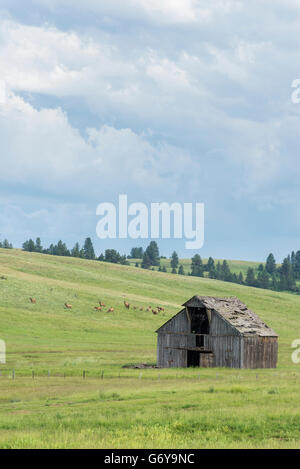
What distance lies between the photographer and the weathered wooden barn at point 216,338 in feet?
200

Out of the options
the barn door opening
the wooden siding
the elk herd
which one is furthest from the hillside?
the barn door opening

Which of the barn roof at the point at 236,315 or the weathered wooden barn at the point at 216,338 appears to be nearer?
the weathered wooden barn at the point at 216,338

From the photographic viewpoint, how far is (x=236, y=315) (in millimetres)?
63750

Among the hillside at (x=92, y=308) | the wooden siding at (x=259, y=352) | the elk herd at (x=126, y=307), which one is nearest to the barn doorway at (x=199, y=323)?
the wooden siding at (x=259, y=352)

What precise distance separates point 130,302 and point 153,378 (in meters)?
66.4

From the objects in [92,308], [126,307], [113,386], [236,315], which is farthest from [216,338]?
[126,307]

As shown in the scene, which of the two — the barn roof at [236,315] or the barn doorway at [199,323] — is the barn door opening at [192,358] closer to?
the barn doorway at [199,323]

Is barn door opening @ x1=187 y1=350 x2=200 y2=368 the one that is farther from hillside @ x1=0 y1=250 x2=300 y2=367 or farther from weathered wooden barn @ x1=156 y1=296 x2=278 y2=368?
hillside @ x1=0 y1=250 x2=300 y2=367

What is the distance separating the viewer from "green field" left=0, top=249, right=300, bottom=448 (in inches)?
862

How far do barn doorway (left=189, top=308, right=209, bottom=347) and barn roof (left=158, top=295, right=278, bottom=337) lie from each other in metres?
1.06

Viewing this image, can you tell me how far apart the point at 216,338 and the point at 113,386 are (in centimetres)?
2276

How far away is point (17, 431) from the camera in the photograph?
2331 centimetres
